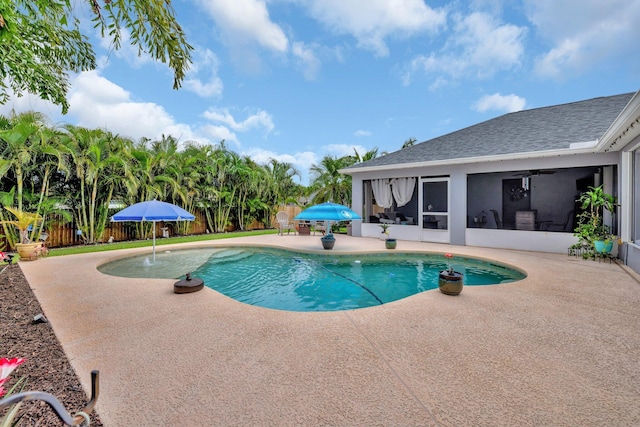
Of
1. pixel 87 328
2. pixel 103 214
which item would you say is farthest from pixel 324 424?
pixel 103 214

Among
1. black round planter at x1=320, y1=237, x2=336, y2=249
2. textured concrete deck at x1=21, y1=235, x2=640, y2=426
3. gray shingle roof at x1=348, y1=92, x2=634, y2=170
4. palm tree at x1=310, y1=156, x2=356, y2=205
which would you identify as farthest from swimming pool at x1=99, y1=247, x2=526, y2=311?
palm tree at x1=310, y1=156, x2=356, y2=205

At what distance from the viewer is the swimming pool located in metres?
6.09

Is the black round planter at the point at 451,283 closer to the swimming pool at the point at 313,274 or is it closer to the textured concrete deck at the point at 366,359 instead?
the textured concrete deck at the point at 366,359

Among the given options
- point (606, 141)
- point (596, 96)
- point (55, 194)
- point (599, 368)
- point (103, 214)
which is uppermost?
point (596, 96)

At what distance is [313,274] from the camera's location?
7984 millimetres

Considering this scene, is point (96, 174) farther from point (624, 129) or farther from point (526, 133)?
point (526, 133)

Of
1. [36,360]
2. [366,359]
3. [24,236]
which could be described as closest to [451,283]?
[366,359]

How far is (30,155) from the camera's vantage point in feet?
29.7

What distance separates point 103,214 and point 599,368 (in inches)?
568

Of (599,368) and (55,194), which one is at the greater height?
(55,194)

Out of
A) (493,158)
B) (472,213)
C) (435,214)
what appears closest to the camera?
(493,158)

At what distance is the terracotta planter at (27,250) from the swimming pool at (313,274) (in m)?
2.10

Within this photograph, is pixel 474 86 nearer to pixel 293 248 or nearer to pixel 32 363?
pixel 293 248

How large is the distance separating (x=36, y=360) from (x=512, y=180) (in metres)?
15.5
